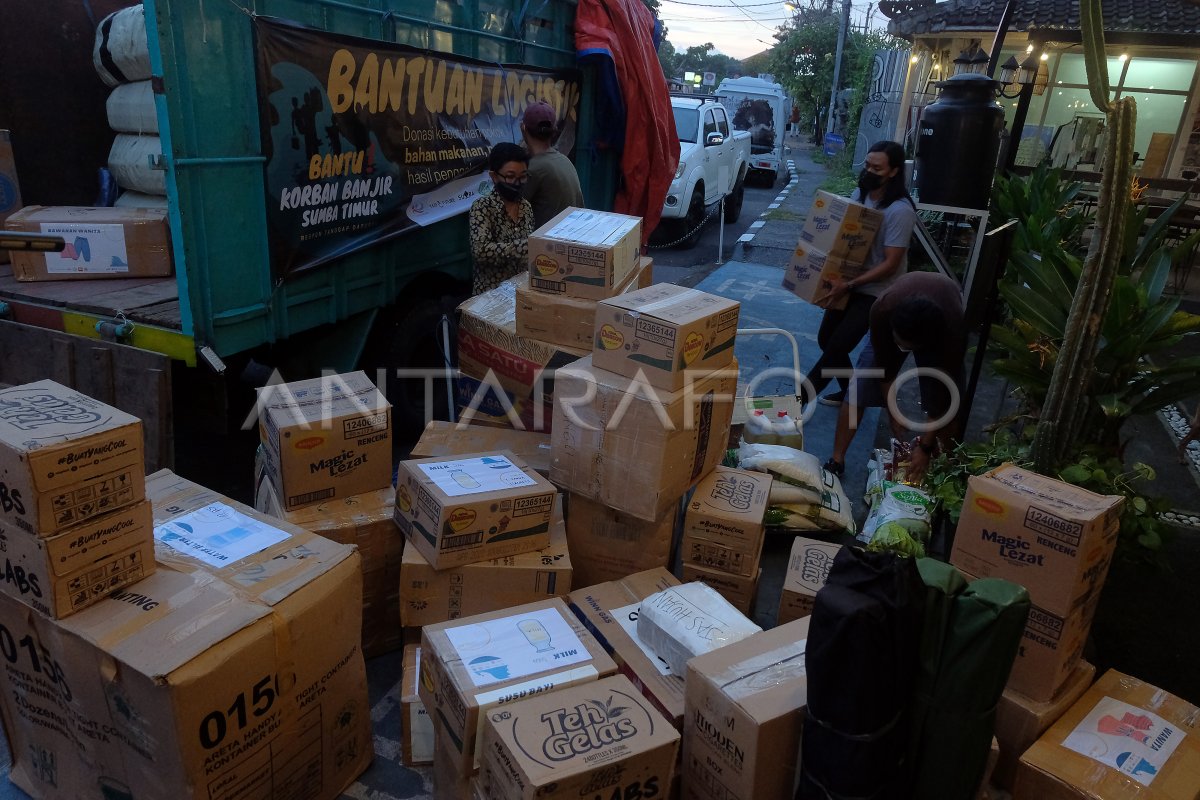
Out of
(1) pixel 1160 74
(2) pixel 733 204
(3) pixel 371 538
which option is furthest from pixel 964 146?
(1) pixel 1160 74

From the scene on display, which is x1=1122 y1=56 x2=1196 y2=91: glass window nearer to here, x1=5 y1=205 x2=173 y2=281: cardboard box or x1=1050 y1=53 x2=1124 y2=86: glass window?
x1=1050 y1=53 x2=1124 y2=86: glass window

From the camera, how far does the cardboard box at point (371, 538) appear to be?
2799mm

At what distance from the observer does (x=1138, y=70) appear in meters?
12.7

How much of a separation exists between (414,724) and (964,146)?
250 inches

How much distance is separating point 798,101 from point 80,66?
34895 mm

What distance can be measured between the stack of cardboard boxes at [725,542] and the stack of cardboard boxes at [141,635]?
4.50 feet

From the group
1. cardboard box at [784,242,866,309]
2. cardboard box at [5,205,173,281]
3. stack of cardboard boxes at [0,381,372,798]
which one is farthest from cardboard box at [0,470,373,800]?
cardboard box at [784,242,866,309]

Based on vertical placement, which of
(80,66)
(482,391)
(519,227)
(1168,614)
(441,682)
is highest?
(80,66)

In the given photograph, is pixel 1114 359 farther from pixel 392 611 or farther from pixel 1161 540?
pixel 392 611

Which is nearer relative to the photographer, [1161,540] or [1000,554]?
[1000,554]

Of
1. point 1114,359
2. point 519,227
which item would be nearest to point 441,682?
point 519,227

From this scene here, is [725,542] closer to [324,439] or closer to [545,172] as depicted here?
[324,439]

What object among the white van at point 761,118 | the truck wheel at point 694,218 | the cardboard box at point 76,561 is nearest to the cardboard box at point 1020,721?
the cardboard box at point 76,561

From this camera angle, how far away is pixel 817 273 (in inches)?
187
